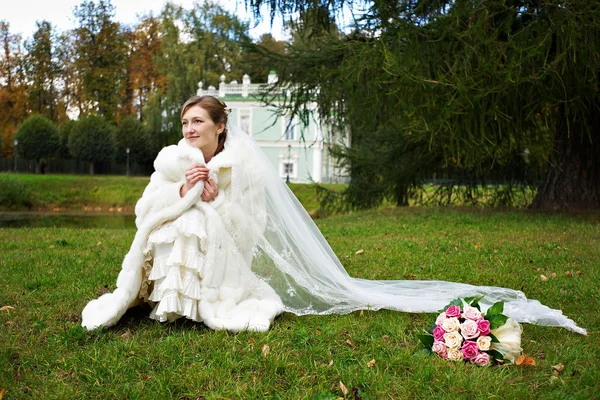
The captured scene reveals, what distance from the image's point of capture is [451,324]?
3.30 meters

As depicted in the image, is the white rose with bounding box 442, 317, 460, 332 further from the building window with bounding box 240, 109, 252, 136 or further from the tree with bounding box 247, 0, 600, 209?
the building window with bounding box 240, 109, 252, 136

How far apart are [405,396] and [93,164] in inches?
1456

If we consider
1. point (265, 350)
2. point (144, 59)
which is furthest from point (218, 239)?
point (144, 59)

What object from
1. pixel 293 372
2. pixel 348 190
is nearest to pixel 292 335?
pixel 293 372

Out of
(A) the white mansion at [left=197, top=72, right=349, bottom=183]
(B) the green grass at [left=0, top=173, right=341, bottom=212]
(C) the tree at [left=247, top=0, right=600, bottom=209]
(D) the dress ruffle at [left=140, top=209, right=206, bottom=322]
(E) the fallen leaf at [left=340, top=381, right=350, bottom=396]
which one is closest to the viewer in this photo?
(E) the fallen leaf at [left=340, top=381, right=350, bottom=396]

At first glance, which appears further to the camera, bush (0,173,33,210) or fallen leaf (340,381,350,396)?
bush (0,173,33,210)

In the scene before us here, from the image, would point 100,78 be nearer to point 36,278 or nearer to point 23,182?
point 23,182

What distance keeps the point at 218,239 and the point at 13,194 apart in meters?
21.2

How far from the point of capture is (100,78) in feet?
127

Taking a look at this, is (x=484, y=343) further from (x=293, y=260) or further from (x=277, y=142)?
(x=277, y=142)

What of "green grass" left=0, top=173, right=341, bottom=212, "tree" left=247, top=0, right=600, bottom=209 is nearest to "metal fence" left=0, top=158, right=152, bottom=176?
"green grass" left=0, top=173, right=341, bottom=212

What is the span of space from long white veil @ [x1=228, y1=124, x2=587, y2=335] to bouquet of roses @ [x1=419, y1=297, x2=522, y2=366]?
875mm

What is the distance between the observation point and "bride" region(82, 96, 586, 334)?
383cm

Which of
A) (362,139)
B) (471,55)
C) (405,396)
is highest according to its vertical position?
(471,55)
